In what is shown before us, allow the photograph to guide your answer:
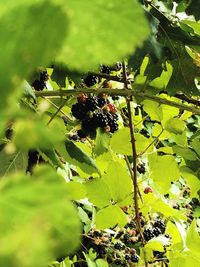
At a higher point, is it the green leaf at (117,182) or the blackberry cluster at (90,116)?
the blackberry cluster at (90,116)

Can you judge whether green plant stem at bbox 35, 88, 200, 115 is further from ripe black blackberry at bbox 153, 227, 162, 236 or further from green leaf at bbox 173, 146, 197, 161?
ripe black blackberry at bbox 153, 227, 162, 236

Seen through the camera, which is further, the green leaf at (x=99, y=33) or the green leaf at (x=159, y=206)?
the green leaf at (x=159, y=206)

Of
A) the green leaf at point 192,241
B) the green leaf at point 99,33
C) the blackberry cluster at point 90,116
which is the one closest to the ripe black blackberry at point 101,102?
the blackberry cluster at point 90,116

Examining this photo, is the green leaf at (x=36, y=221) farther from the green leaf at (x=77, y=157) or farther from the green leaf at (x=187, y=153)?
the green leaf at (x=187, y=153)

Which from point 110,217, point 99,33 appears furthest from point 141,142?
point 99,33

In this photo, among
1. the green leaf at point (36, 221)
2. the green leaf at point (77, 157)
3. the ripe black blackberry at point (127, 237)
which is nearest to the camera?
the green leaf at point (36, 221)

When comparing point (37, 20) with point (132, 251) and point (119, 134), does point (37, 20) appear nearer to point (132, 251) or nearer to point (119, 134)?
point (119, 134)

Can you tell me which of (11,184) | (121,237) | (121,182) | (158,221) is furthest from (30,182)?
(121,237)
